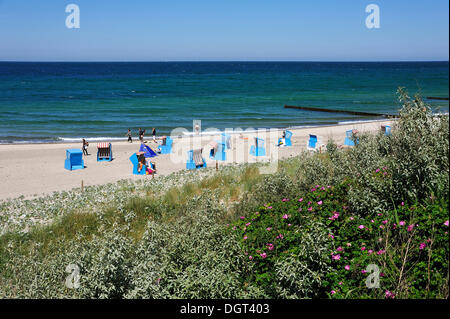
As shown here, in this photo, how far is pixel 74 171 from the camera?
701 inches

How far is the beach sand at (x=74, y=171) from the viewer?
1556 centimetres

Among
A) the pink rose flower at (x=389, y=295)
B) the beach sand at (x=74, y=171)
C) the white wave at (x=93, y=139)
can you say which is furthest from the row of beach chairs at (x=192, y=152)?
the pink rose flower at (x=389, y=295)

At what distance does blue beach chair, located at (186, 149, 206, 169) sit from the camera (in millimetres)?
17828

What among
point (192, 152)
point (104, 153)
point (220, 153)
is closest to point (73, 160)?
point (104, 153)

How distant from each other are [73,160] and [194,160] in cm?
560

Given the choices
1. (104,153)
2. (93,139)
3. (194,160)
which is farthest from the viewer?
(93,139)

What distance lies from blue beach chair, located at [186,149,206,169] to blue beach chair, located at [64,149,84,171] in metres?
5.01

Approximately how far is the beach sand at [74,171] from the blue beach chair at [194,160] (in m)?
0.77

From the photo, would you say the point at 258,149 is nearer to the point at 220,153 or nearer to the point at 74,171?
the point at 220,153
